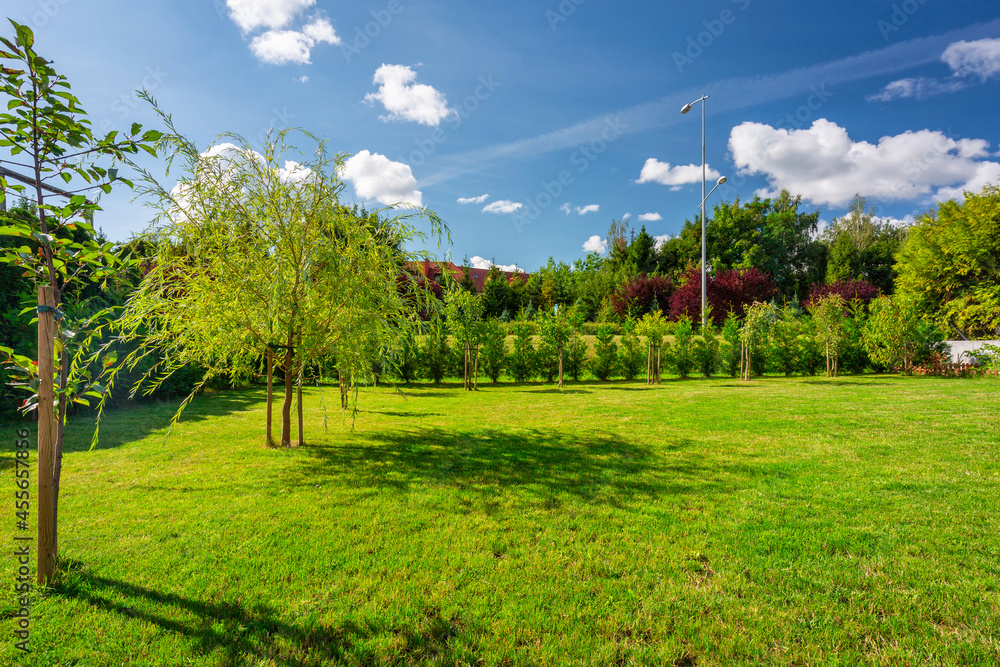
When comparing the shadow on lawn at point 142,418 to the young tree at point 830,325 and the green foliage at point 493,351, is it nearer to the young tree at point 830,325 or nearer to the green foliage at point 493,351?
the green foliage at point 493,351

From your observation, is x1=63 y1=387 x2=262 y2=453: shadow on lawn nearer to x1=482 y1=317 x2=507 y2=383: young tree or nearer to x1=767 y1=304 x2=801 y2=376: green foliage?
x1=482 y1=317 x2=507 y2=383: young tree

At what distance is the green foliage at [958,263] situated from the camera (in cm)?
810

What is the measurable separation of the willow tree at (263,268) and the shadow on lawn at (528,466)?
120 centimetres

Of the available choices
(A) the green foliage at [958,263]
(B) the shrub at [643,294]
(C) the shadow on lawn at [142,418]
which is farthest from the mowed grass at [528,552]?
(B) the shrub at [643,294]

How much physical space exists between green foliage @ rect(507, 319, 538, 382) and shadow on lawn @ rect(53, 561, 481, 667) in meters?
12.9

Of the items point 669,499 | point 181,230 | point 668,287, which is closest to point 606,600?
point 669,499

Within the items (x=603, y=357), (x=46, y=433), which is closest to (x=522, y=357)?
(x=603, y=357)

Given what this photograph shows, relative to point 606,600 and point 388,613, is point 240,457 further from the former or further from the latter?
point 606,600

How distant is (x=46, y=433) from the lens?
7.82ft

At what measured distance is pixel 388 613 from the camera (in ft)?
7.73

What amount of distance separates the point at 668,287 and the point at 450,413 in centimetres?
2562

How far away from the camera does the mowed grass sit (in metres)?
2.15

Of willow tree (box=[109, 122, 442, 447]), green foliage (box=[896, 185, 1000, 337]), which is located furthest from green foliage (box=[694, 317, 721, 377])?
willow tree (box=[109, 122, 442, 447])

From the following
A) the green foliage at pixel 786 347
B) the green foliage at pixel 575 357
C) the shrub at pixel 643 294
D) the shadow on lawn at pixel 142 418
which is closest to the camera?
the shadow on lawn at pixel 142 418
